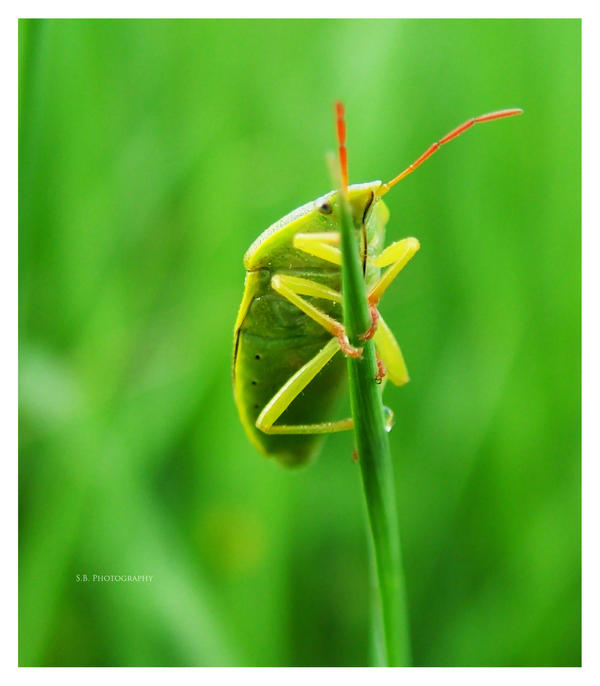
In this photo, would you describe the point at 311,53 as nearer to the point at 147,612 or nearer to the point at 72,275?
the point at 72,275

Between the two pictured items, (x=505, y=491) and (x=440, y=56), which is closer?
(x=505, y=491)

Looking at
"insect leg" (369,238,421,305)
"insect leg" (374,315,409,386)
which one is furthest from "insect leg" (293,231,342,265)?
"insect leg" (374,315,409,386)

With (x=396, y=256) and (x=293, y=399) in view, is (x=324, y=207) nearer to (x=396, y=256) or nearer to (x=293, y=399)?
(x=396, y=256)

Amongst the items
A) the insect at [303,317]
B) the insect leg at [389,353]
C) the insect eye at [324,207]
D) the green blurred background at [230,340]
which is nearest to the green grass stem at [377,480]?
the insect at [303,317]

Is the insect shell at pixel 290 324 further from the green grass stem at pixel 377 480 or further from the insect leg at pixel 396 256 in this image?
the green grass stem at pixel 377 480

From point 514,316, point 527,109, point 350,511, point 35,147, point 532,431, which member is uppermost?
point 527,109

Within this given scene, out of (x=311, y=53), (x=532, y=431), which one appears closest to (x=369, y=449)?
(x=532, y=431)

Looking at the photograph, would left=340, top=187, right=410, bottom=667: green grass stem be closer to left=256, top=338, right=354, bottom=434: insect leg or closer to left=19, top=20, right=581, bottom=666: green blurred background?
left=256, top=338, right=354, bottom=434: insect leg
